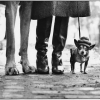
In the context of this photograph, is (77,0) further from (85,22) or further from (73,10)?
(85,22)

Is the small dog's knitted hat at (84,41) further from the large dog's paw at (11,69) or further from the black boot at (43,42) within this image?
the large dog's paw at (11,69)

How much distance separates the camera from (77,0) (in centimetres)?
516

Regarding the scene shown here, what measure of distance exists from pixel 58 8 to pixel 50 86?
1.51m

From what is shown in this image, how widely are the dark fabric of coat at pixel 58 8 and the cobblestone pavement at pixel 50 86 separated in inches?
33.3

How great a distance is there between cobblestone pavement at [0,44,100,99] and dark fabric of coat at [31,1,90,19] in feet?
2.78

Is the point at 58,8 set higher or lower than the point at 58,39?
higher

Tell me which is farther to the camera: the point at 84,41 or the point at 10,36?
the point at 84,41

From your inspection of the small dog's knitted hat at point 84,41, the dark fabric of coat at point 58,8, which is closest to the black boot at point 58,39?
the dark fabric of coat at point 58,8

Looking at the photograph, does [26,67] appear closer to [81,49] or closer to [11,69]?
[11,69]

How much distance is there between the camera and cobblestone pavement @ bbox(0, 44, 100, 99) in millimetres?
3415

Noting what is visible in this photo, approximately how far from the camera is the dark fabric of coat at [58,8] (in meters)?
5.09

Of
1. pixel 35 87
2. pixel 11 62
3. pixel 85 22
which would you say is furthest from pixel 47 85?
pixel 85 22

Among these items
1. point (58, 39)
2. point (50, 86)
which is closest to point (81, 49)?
point (58, 39)

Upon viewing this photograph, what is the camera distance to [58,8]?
5156 millimetres
